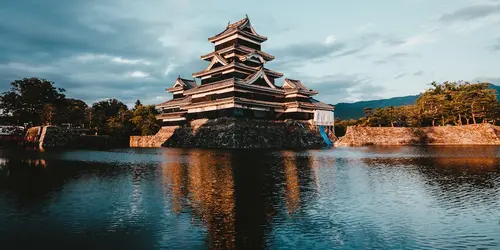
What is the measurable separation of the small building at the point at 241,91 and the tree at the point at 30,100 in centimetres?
2048

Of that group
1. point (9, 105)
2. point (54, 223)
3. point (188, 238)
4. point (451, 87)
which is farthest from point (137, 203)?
point (451, 87)

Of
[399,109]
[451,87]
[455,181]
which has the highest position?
[451,87]

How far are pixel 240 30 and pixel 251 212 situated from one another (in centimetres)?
5103

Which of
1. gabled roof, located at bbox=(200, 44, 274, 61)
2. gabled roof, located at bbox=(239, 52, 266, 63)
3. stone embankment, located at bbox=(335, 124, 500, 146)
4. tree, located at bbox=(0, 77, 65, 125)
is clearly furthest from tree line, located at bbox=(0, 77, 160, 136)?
stone embankment, located at bbox=(335, 124, 500, 146)

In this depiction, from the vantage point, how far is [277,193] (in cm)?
1192

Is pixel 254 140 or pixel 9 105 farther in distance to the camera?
pixel 9 105

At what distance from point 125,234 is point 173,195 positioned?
4.34m

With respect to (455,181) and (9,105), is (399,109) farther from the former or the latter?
(9,105)

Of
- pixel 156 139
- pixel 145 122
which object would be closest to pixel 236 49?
pixel 156 139

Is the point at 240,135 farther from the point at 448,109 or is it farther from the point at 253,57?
the point at 448,109

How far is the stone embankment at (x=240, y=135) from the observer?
44719 millimetres

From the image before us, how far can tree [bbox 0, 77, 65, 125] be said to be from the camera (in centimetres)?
5475

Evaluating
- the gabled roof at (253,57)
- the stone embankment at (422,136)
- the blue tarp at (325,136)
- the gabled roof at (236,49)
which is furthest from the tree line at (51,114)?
the stone embankment at (422,136)

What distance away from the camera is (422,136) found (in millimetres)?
56344
